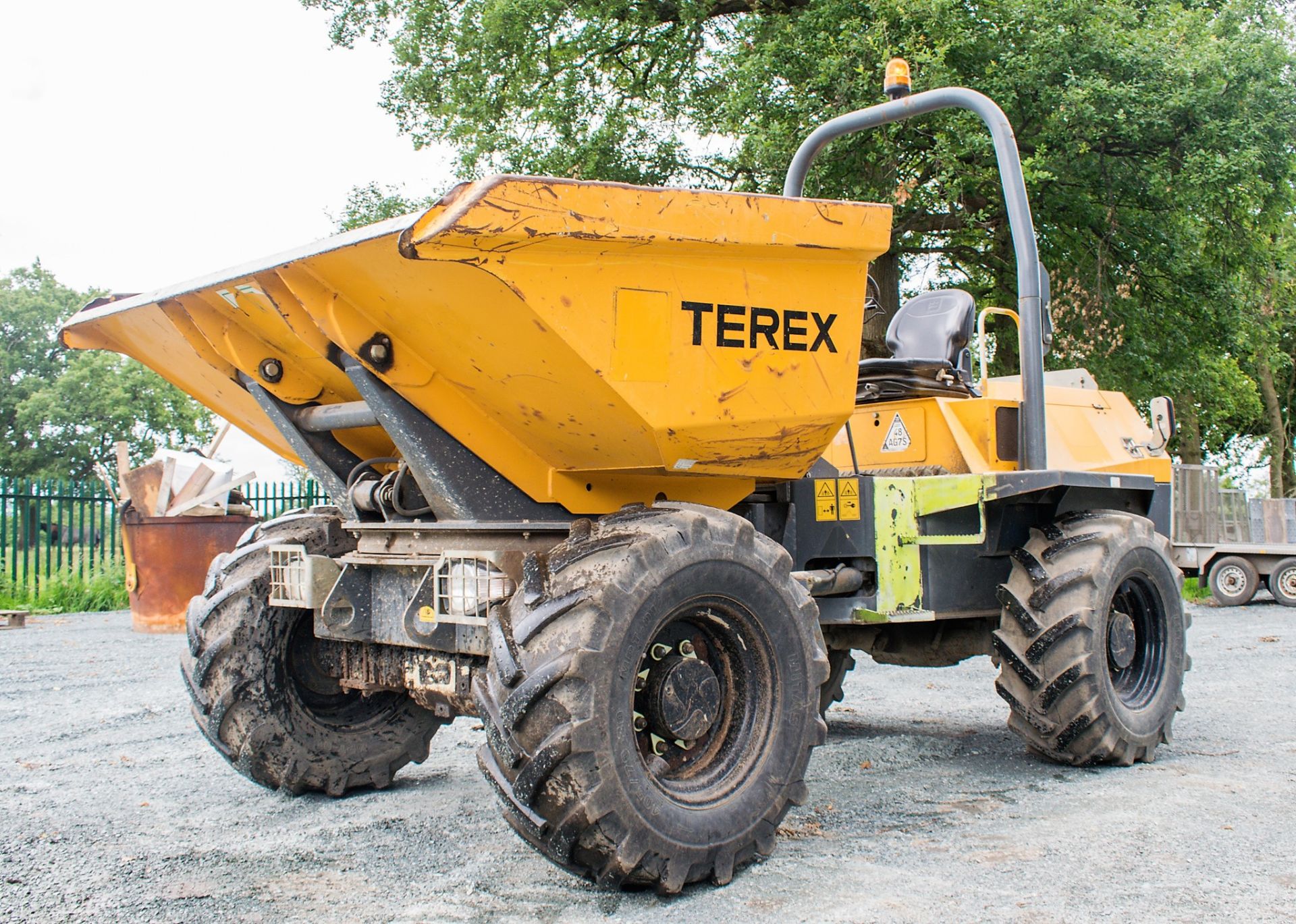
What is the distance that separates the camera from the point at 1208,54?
1295 cm

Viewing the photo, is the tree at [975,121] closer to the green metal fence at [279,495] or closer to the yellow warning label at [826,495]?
the green metal fence at [279,495]

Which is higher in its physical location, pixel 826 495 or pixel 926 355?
pixel 926 355

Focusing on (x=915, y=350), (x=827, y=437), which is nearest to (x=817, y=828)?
(x=827, y=437)

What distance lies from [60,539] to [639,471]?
13.1 m

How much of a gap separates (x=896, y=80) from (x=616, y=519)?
299 cm

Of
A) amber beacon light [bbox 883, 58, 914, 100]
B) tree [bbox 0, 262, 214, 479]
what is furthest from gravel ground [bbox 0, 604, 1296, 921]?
tree [bbox 0, 262, 214, 479]

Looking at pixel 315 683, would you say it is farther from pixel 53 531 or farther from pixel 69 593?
pixel 53 531

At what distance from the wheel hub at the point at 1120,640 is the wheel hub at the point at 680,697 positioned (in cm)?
257

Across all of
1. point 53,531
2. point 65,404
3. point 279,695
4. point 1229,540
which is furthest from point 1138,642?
point 65,404

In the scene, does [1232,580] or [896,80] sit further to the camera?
[1232,580]

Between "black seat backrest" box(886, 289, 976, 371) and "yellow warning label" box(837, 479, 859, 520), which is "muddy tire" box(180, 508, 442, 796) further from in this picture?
"black seat backrest" box(886, 289, 976, 371)

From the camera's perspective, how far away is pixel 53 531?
14797 millimetres

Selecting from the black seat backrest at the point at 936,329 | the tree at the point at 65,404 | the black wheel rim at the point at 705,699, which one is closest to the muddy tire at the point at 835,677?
the black seat backrest at the point at 936,329

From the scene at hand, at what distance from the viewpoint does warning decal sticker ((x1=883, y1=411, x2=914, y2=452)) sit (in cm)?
559
